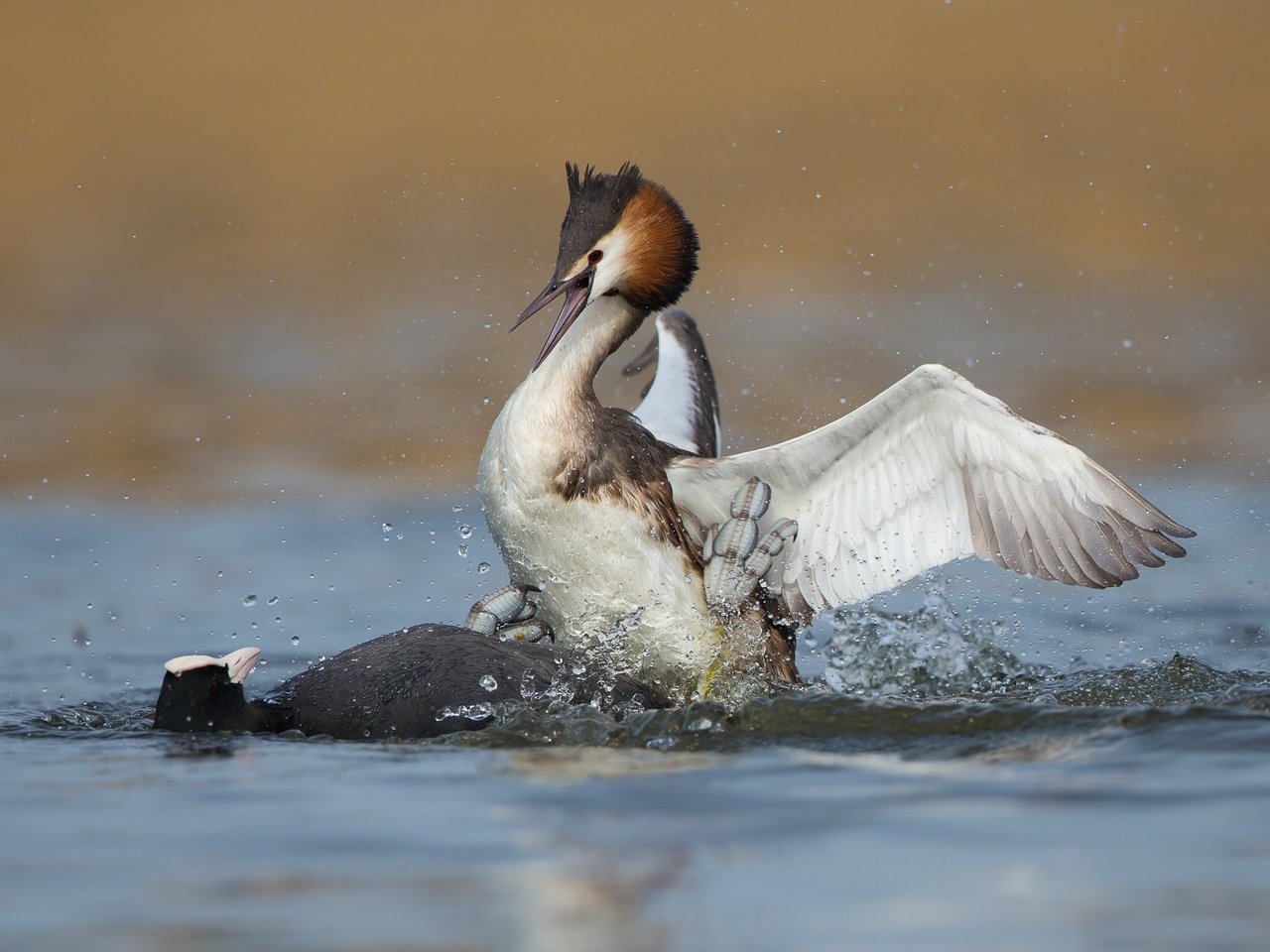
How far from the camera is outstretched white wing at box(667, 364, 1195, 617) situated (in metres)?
Answer: 7.36

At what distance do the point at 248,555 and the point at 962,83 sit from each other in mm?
12359

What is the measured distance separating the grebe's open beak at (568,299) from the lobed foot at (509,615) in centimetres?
85

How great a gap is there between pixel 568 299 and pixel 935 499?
5.43 feet

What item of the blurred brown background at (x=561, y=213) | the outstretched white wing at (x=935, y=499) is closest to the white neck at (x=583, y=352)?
the outstretched white wing at (x=935, y=499)

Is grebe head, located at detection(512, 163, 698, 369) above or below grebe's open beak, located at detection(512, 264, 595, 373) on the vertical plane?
above

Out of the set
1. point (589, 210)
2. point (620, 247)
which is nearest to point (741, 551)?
point (620, 247)

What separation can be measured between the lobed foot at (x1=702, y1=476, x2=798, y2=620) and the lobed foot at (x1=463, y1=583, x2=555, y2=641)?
68cm

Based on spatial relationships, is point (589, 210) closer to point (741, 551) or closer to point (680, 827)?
point (741, 551)

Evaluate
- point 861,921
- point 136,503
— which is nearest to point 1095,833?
point 861,921

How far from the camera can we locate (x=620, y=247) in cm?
730

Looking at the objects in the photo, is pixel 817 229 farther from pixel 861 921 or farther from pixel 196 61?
pixel 861 921

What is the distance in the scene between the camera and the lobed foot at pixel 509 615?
7090 millimetres

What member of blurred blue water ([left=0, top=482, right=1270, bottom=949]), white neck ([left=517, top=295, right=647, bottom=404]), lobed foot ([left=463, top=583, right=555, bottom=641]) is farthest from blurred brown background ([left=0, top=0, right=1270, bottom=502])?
blurred blue water ([left=0, top=482, right=1270, bottom=949])

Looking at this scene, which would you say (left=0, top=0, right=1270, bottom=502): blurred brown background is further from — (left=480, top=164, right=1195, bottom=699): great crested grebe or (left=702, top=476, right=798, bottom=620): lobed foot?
(left=702, top=476, right=798, bottom=620): lobed foot
